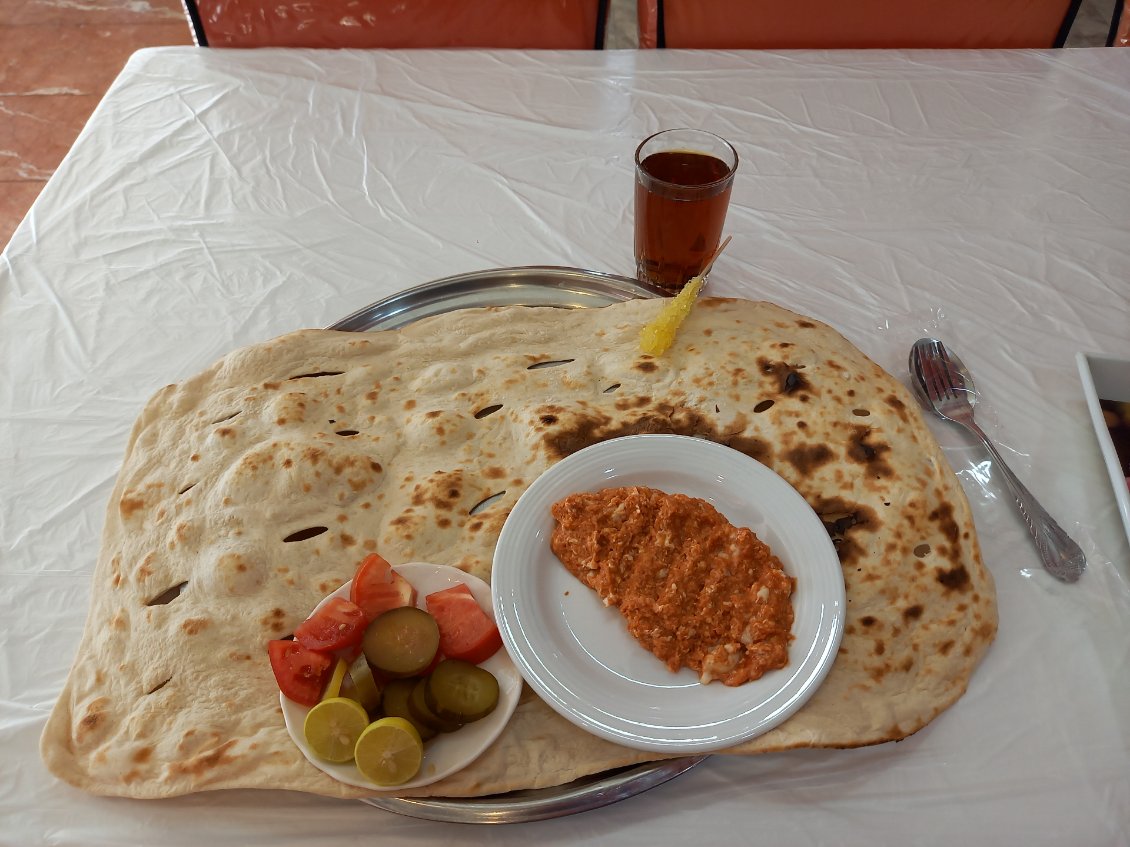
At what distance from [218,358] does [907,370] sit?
4.34 feet

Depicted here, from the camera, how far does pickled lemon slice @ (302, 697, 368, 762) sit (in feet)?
3.03

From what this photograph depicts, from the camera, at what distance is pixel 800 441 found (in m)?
1.25

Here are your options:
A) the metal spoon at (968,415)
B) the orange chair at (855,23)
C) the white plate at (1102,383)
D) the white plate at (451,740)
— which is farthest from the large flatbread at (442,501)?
the orange chair at (855,23)

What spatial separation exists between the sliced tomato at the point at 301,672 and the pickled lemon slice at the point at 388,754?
105 millimetres

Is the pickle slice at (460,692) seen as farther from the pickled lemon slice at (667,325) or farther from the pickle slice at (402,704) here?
the pickled lemon slice at (667,325)

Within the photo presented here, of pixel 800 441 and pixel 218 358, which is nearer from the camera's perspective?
pixel 800 441

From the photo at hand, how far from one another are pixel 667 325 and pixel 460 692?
71cm

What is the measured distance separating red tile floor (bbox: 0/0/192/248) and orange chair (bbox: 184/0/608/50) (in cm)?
161

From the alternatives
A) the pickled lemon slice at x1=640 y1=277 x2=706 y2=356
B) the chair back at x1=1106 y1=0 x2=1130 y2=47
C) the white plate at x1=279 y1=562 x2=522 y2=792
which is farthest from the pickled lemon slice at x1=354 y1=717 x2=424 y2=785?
the chair back at x1=1106 y1=0 x2=1130 y2=47

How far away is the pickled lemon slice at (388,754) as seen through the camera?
0.90m

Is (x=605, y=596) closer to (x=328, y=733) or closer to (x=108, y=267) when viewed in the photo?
(x=328, y=733)

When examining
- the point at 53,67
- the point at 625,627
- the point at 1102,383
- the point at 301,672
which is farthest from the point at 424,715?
the point at 53,67

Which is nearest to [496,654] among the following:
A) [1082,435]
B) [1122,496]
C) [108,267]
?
[1122,496]

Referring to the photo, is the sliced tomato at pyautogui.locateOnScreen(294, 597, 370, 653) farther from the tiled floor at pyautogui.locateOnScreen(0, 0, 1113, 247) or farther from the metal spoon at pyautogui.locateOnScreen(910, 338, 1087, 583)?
the tiled floor at pyautogui.locateOnScreen(0, 0, 1113, 247)
